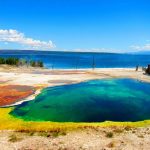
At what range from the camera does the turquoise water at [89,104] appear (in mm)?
34000

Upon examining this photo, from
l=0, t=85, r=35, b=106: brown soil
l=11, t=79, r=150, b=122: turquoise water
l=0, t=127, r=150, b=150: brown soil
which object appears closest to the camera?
l=0, t=127, r=150, b=150: brown soil

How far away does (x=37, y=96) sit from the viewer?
46.2 meters

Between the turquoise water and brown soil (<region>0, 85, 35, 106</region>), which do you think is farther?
brown soil (<region>0, 85, 35, 106</region>)

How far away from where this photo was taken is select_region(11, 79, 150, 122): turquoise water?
3400cm

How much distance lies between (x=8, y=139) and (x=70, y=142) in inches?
234

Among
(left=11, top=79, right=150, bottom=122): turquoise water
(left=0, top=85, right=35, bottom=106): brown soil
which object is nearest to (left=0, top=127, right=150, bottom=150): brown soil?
(left=11, top=79, right=150, bottom=122): turquoise water

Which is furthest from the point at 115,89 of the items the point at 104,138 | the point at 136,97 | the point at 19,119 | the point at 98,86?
the point at 104,138

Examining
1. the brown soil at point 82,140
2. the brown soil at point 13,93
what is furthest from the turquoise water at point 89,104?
the brown soil at point 82,140

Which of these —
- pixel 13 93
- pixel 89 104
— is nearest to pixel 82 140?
pixel 89 104

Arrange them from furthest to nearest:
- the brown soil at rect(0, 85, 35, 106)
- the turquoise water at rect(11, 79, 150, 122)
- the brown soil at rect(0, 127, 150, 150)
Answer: the brown soil at rect(0, 85, 35, 106), the turquoise water at rect(11, 79, 150, 122), the brown soil at rect(0, 127, 150, 150)

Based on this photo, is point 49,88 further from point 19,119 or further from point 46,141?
point 46,141

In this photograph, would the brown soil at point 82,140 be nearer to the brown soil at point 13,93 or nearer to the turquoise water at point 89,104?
the turquoise water at point 89,104

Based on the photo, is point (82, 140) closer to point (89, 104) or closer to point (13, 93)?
point (89, 104)

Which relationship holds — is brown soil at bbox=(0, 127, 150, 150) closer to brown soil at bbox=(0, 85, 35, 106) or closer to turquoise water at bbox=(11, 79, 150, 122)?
turquoise water at bbox=(11, 79, 150, 122)
